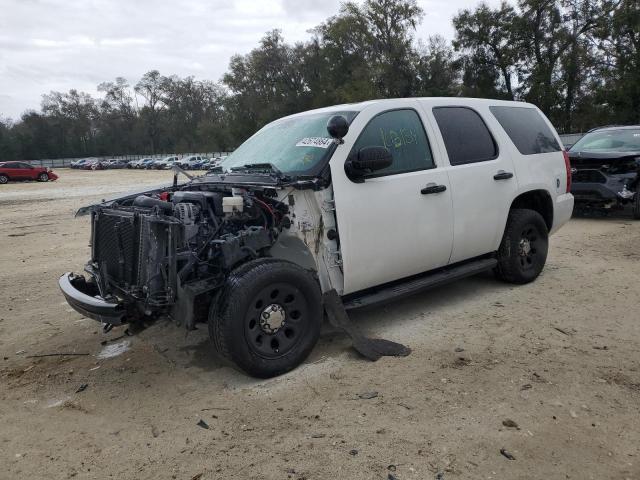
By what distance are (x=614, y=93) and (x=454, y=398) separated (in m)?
36.2

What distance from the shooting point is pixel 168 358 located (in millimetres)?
4059

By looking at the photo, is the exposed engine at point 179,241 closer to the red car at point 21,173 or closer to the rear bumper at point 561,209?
the rear bumper at point 561,209

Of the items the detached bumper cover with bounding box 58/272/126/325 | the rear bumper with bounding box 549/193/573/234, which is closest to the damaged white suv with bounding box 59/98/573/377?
the detached bumper cover with bounding box 58/272/126/325

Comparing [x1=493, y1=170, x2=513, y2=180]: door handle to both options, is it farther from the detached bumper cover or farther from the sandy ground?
the detached bumper cover

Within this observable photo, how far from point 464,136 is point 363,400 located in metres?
2.70

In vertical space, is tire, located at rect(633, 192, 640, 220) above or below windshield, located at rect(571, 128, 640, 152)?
below

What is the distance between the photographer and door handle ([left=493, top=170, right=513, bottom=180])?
15.7ft

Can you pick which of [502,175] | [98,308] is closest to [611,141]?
[502,175]

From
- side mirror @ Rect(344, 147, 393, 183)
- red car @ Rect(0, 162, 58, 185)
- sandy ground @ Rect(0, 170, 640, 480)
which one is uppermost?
red car @ Rect(0, 162, 58, 185)

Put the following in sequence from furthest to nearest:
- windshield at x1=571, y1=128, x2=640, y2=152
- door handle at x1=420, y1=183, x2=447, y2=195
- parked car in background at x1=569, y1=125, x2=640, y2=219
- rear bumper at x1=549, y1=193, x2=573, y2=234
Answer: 1. windshield at x1=571, y1=128, x2=640, y2=152
2. parked car in background at x1=569, y1=125, x2=640, y2=219
3. rear bumper at x1=549, y1=193, x2=573, y2=234
4. door handle at x1=420, y1=183, x2=447, y2=195

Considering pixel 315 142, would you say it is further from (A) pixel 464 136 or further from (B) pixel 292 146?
(A) pixel 464 136

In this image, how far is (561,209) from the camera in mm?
5637

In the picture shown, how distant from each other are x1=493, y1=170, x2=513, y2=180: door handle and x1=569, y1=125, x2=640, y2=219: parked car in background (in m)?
5.22

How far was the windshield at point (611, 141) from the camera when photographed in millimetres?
9488
